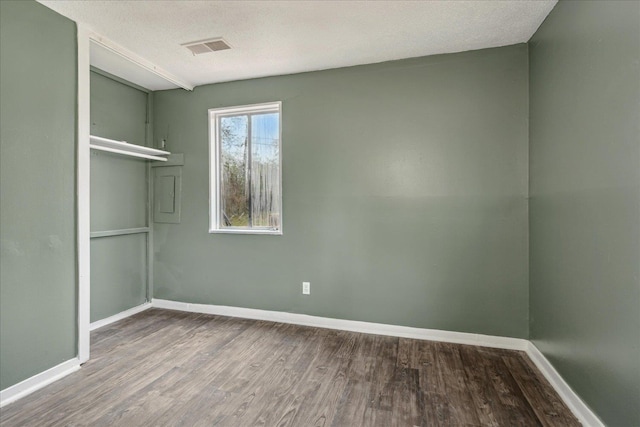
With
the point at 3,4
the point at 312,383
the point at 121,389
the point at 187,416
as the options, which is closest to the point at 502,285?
the point at 312,383

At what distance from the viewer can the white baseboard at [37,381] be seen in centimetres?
198

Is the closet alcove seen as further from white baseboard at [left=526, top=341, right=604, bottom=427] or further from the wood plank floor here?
white baseboard at [left=526, top=341, right=604, bottom=427]

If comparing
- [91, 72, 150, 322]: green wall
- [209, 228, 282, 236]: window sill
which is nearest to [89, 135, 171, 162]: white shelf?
[91, 72, 150, 322]: green wall

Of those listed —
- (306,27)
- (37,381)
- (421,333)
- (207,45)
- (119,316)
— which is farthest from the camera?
(119,316)

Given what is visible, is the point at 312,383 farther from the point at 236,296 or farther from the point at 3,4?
the point at 3,4

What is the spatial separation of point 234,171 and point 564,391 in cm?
345

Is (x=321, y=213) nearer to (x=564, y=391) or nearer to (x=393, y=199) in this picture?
(x=393, y=199)

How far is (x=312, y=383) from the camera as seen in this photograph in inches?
87.0

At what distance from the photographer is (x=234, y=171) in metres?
3.64

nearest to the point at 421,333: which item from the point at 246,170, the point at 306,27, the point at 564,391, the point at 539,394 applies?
the point at 539,394

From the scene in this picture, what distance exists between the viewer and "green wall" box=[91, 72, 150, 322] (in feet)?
10.5

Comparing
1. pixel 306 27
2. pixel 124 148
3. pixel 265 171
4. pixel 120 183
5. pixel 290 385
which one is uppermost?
pixel 306 27

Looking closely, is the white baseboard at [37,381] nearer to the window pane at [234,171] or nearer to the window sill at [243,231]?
the window sill at [243,231]

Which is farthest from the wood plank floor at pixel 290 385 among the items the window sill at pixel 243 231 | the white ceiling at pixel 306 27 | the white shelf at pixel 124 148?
the white ceiling at pixel 306 27
